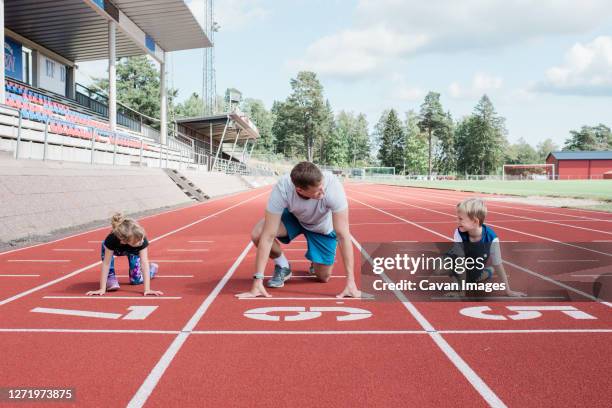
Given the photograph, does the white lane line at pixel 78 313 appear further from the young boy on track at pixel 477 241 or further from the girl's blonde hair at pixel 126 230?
the young boy on track at pixel 477 241

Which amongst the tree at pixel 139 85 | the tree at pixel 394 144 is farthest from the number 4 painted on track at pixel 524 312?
the tree at pixel 394 144

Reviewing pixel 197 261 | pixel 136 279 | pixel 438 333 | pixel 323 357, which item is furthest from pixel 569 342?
pixel 197 261

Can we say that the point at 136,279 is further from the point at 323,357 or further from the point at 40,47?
the point at 40,47

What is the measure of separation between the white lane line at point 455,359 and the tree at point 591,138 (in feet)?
480

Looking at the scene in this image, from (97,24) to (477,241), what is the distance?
29635 mm

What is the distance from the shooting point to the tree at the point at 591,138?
434ft

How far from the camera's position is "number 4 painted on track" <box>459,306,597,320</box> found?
14.9 ft

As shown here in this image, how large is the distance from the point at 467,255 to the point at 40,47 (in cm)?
3476

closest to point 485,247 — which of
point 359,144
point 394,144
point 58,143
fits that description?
point 58,143

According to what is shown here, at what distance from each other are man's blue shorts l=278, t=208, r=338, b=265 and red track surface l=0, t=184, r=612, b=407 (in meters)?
0.36

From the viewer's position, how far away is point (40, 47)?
32.9 meters

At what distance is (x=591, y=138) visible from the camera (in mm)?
132125

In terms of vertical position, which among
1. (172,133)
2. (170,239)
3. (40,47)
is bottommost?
(170,239)

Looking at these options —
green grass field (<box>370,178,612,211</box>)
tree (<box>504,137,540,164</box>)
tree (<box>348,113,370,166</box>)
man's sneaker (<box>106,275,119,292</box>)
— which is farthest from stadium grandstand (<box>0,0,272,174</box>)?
tree (<box>504,137,540,164</box>)
